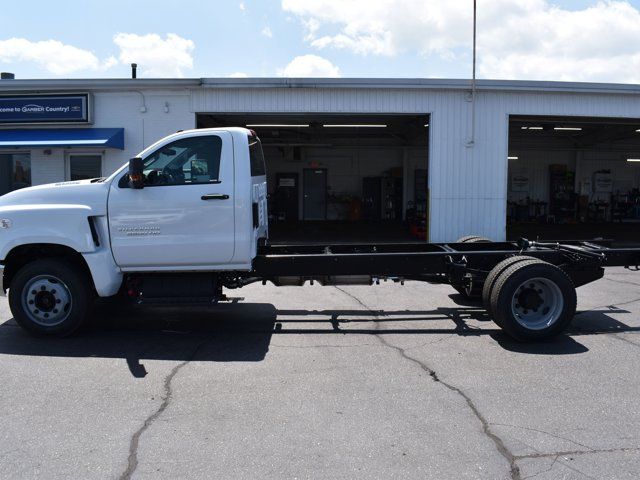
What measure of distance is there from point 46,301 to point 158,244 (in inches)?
61.0

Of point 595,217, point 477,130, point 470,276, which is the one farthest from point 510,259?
point 595,217

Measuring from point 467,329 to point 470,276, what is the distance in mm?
738

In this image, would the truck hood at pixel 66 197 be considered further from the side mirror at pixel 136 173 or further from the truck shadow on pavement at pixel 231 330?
the truck shadow on pavement at pixel 231 330

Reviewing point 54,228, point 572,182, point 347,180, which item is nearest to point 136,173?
point 54,228

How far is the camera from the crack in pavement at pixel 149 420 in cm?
376

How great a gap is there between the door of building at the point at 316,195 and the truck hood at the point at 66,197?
A: 2099cm

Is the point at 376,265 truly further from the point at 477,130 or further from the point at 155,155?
the point at 477,130

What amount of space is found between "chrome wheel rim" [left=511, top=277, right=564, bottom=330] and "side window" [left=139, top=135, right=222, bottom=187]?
3.94m

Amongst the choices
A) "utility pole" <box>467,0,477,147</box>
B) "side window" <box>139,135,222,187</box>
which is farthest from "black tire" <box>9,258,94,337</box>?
"utility pole" <box>467,0,477,147</box>

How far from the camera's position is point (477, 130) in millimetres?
15125

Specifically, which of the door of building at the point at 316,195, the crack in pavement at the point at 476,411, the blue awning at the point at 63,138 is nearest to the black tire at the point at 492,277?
the crack in pavement at the point at 476,411

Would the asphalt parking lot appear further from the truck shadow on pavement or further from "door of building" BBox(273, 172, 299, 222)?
"door of building" BBox(273, 172, 299, 222)

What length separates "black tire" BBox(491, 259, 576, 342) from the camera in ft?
22.1

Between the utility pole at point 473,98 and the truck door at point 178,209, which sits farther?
the utility pole at point 473,98
